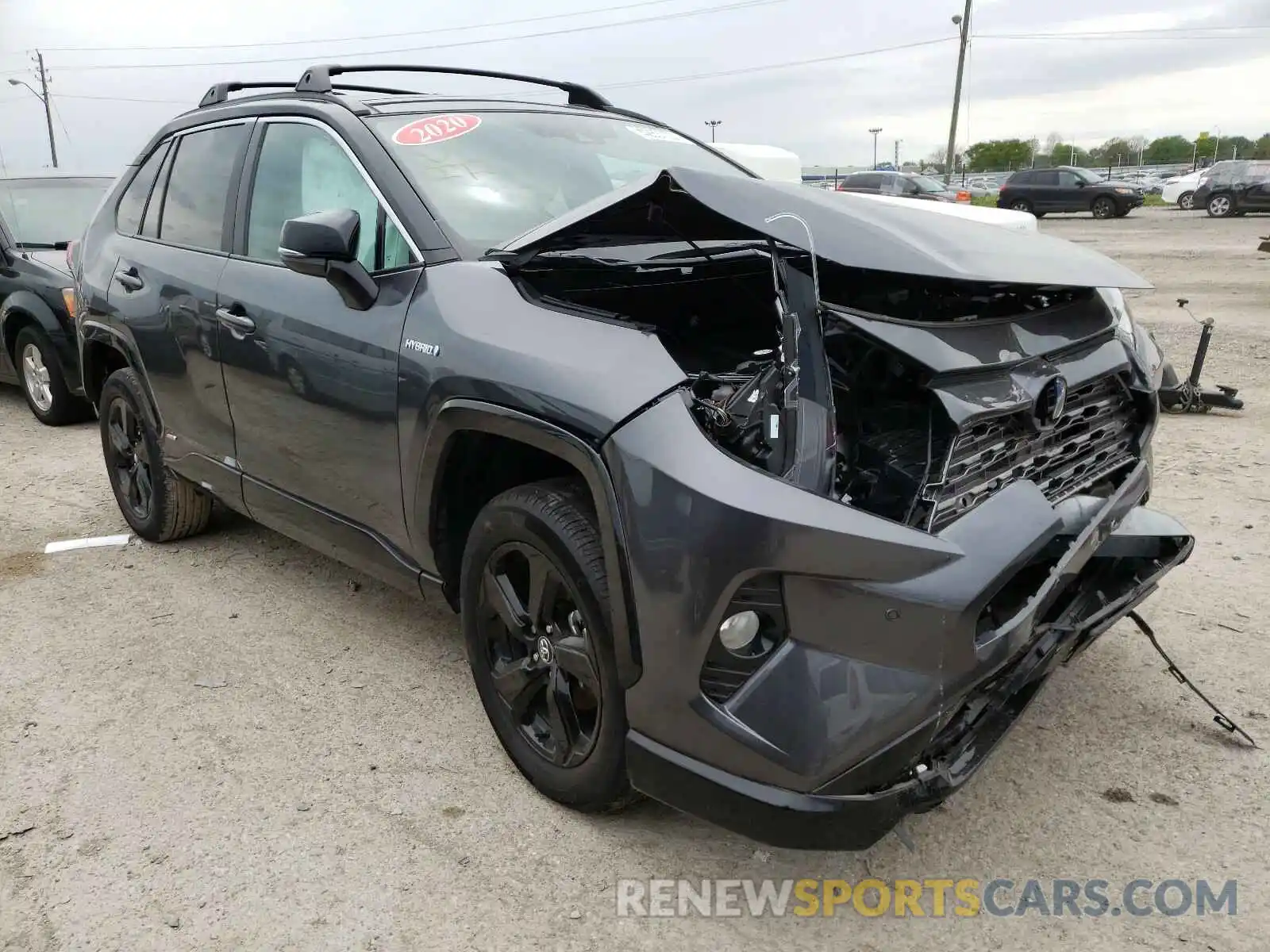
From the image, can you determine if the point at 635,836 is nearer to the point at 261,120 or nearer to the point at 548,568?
the point at 548,568

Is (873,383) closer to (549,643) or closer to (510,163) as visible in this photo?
(549,643)

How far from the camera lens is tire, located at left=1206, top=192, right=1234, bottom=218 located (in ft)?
88.5

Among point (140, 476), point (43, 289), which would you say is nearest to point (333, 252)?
point (140, 476)

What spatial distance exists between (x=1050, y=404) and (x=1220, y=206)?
2981 cm

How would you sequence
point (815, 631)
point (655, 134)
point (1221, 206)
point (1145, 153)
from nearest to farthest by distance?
1. point (815, 631)
2. point (655, 134)
3. point (1221, 206)
4. point (1145, 153)

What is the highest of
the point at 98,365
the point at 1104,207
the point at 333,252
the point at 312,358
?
the point at 333,252

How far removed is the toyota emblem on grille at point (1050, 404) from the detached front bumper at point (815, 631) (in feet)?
0.75

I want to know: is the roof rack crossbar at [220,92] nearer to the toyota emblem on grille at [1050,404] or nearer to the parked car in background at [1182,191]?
the toyota emblem on grille at [1050,404]

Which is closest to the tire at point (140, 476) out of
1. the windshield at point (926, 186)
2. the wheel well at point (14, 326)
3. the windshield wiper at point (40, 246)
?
the wheel well at point (14, 326)

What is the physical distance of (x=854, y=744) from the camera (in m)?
2.00

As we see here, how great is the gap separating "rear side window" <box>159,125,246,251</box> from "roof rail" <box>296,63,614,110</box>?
384 millimetres

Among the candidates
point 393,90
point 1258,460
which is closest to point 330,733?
point 393,90

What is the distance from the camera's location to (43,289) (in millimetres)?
7188

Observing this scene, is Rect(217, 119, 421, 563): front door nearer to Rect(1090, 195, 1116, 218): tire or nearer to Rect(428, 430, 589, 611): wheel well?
Rect(428, 430, 589, 611): wheel well
